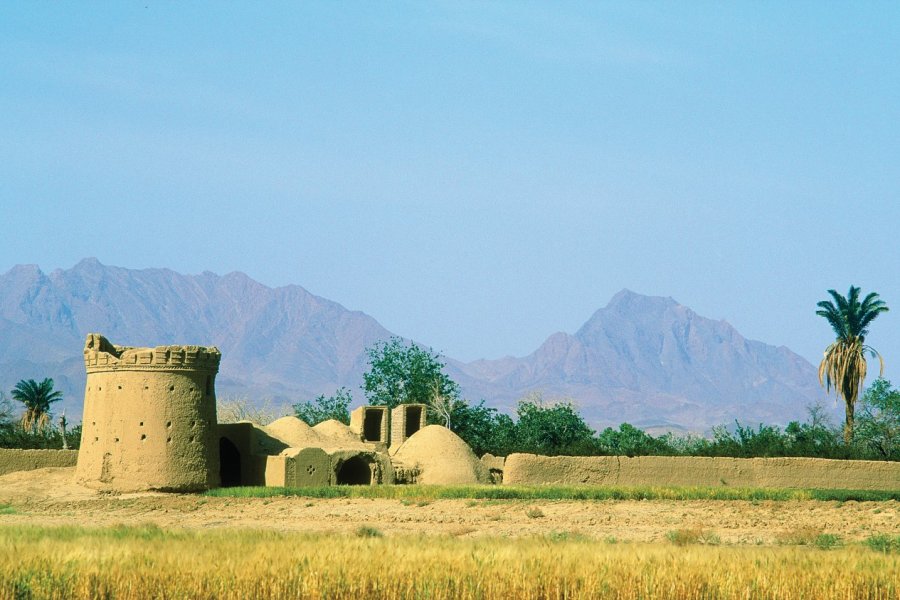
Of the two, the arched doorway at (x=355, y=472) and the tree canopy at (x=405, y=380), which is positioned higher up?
the tree canopy at (x=405, y=380)

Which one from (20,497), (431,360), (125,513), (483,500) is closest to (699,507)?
(483,500)

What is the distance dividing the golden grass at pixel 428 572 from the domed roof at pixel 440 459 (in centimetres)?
2167

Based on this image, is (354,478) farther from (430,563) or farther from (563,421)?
(430,563)

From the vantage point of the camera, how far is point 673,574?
1781 centimetres

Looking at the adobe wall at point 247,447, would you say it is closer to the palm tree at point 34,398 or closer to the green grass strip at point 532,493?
the green grass strip at point 532,493

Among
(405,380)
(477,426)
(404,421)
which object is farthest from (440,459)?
(405,380)

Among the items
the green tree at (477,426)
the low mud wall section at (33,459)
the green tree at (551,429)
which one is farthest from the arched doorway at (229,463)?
the green tree at (477,426)

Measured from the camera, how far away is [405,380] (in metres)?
66.1

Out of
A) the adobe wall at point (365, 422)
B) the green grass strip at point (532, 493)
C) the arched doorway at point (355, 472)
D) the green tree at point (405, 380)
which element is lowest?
the green grass strip at point (532, 493)

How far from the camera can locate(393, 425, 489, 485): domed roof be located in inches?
1645

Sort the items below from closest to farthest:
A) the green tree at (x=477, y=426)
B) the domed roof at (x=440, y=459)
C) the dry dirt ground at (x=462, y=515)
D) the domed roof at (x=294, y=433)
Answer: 1. the dry dirt ground at (x=462, y=515)
2. the domed roof at (x=294, y=433)
3. the domed roof at (x=440, y=459)
4. the green tree at (x=477, y=426)

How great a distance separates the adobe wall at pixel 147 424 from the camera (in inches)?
1404

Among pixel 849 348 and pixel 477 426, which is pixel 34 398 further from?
pixel 849 348

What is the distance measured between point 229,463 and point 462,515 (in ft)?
40.3
